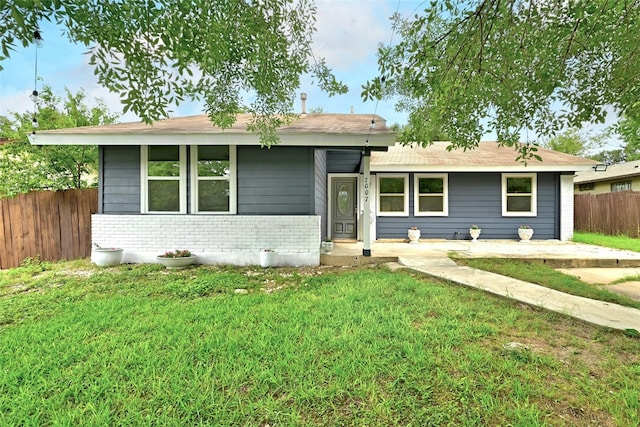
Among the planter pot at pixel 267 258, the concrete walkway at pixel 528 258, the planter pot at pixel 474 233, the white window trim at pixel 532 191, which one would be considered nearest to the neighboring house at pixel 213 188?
the planter pot at pixel 267 258

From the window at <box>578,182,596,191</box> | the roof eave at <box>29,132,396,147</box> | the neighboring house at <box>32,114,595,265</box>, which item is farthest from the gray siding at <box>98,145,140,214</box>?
the window at <box>578,182,596,191</box>

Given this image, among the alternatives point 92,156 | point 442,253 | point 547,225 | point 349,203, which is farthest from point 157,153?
point 547,225

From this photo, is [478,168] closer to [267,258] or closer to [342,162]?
[342,162]

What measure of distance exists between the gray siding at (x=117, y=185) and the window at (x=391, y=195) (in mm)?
6820

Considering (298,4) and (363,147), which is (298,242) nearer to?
(363,147)

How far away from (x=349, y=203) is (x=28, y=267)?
807 centimetres

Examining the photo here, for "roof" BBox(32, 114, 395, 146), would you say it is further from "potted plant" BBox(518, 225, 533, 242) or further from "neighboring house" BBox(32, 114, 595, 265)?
"potted plant" BBox(518, 225, 533, 242)

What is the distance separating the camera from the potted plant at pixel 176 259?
6176 millimetres

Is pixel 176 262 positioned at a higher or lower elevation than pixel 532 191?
lower

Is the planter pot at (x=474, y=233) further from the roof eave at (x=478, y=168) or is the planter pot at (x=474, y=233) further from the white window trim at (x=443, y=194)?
the roof eave at (x=478, y=168)

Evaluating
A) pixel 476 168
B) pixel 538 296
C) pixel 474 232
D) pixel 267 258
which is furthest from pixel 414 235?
pixel 538 296

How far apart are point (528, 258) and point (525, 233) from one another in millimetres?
3405

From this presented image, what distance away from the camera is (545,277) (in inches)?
201

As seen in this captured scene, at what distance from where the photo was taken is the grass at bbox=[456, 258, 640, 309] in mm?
4043
